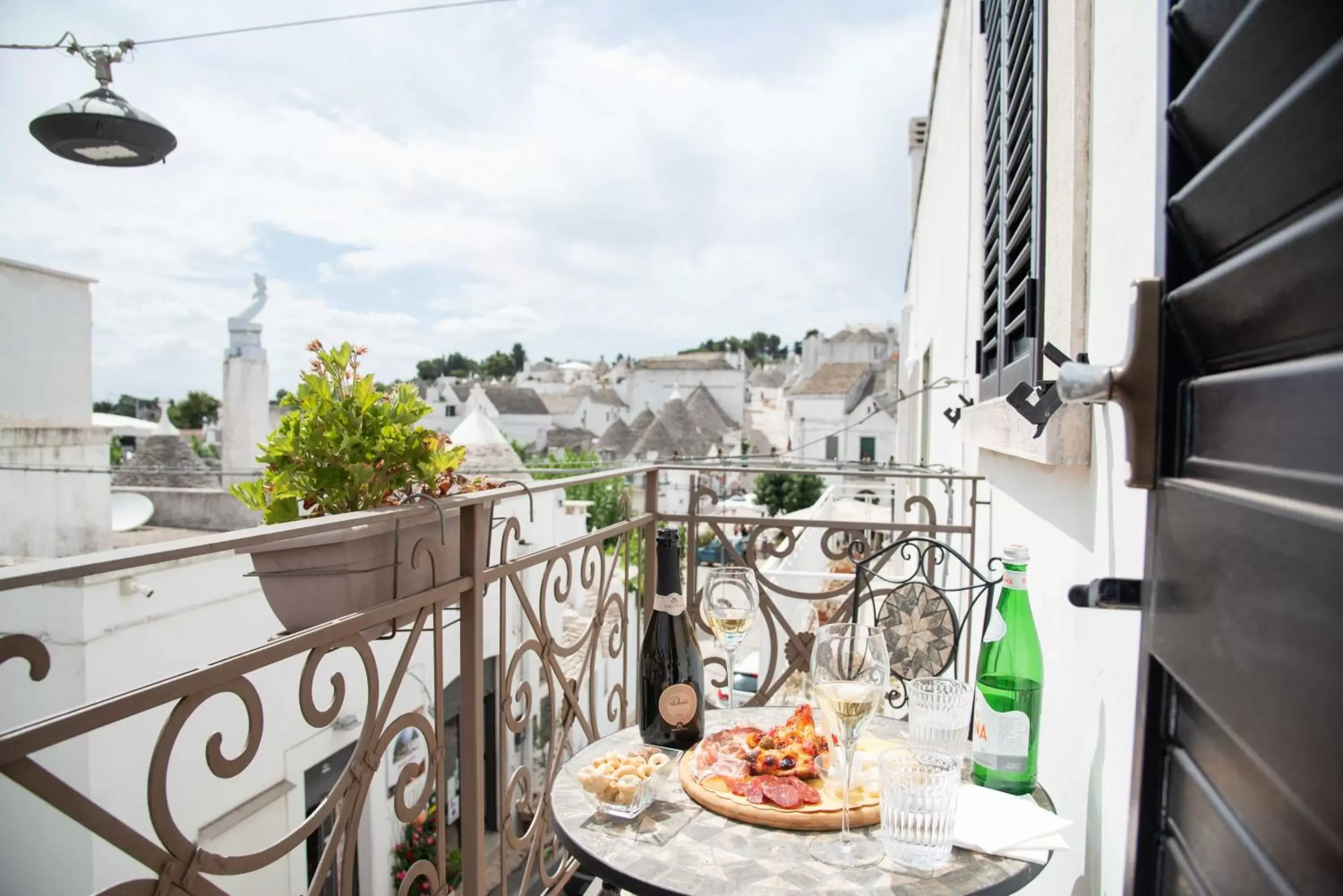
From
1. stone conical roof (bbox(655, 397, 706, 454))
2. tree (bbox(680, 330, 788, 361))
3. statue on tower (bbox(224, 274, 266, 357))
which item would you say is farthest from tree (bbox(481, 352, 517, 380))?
statue on tower (bbox(224, 274, 266, 357))

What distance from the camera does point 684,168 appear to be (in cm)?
1892

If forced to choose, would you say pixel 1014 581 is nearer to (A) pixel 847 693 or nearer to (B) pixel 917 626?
(A) pixel 847 693

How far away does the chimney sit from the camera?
33.6 ft

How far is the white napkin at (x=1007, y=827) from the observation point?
48.5 inches

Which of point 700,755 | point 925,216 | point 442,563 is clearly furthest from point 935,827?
point 925,216

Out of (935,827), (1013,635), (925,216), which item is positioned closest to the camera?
(935,827)

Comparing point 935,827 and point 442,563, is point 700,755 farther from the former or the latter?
point 442,563

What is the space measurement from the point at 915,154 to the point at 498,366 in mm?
78363

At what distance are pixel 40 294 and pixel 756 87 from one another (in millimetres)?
11294

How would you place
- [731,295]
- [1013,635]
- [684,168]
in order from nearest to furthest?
1. [1013,635]
2. [684,168]
3. [731,295]

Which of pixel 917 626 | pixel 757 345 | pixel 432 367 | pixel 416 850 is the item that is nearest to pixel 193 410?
pixel 432 367

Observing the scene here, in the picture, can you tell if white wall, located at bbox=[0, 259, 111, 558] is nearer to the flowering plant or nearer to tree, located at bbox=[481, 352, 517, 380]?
the flowering plant

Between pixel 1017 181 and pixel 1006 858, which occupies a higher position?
pixel 1017 181

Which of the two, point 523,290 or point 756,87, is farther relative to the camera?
point 523,290
